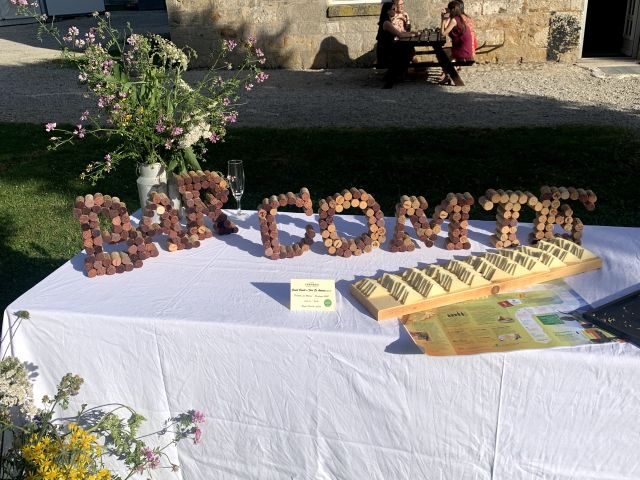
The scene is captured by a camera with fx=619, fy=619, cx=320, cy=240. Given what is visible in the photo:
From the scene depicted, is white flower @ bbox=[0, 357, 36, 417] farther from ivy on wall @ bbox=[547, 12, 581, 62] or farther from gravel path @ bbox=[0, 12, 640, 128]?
ivy on wall @ bbox=[547, 12, 581, 62]

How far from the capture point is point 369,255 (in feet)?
7.30

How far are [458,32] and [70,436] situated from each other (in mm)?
8591

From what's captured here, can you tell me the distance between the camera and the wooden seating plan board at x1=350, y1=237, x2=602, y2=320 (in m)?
1.81

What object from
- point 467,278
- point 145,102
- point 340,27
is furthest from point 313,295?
point 340,27

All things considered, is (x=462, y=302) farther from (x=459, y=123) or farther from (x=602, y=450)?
(x=459, y=123)

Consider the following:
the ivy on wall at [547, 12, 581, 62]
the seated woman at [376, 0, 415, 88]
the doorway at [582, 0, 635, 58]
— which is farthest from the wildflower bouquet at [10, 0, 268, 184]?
the doorway at [582, 0, 635, 58]

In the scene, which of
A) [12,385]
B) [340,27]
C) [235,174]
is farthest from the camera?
[340,27]

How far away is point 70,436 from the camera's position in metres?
1.88

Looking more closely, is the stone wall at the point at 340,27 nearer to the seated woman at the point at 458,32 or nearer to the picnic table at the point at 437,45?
the seated woman at the point at 458,32

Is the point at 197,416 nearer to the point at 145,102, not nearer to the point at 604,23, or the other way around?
the point at 145,102

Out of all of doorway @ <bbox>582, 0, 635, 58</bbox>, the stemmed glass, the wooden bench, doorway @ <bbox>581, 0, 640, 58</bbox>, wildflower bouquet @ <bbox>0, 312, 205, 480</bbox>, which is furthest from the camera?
doorway @ <bbox>582, 0, 635, 58</bbox>

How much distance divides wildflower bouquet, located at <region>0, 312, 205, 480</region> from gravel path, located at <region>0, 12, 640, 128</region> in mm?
5756

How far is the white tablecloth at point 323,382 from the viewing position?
1651 mm

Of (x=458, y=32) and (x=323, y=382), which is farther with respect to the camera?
(x=458, y=32)
